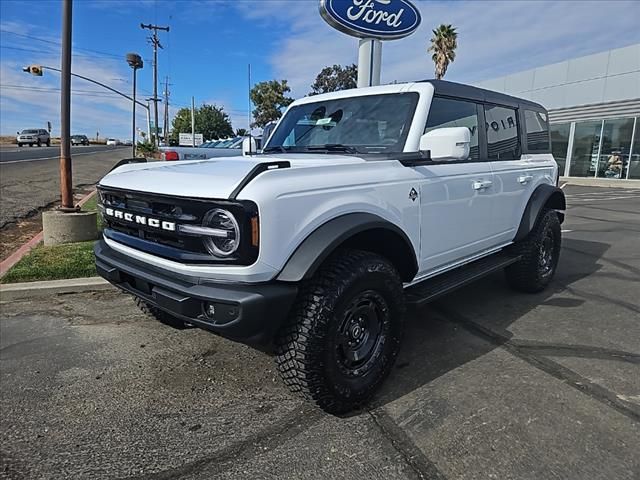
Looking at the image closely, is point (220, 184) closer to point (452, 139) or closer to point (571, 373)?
point (452, 139)

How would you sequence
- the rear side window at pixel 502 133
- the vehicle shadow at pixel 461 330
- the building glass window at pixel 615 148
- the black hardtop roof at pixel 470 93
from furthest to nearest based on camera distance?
the building glass window at pixel 615 148
the rear side window at pixel 502 133
the black hardtop roof at pixel 470 93
the vehicle shadow at pixel 461 330

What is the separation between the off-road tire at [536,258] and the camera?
4.57 metres

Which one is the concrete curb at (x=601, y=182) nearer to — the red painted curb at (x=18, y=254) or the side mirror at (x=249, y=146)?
the side mirror at (x=249, y=146)

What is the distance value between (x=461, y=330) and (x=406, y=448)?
176cm

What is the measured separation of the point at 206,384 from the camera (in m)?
3.00

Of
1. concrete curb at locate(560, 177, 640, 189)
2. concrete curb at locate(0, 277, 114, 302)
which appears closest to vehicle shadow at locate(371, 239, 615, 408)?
concrete curb at locate(0, 277, 114, 302)

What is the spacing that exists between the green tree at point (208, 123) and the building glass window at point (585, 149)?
48.5 metres

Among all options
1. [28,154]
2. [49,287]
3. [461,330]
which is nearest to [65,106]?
[49,287]

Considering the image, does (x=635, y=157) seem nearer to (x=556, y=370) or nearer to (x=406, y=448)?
(x=556, y=370)

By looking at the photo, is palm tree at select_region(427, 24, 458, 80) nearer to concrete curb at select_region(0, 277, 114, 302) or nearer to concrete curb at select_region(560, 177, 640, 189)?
concrete curb at select_region(560, 177, 640, 189)

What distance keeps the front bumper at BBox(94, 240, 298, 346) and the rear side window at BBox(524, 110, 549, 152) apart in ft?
12.0

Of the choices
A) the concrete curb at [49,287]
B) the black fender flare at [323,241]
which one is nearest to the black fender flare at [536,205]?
the black fender flare at [323,241]

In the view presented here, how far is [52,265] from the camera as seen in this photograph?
5.16 metres

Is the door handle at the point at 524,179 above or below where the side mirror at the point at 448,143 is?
below
